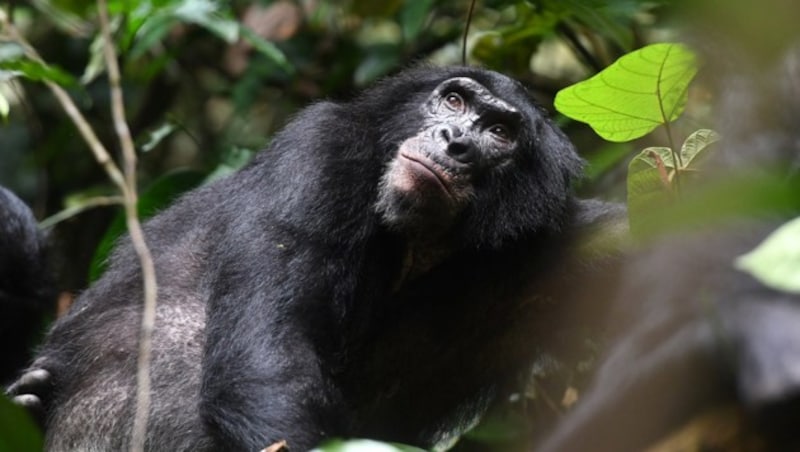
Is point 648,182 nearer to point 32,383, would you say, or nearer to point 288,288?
point 288,288

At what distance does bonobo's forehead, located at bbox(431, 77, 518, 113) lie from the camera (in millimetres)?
4180

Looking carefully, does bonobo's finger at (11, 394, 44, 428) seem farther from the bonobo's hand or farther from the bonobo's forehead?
the bonobo's forehead

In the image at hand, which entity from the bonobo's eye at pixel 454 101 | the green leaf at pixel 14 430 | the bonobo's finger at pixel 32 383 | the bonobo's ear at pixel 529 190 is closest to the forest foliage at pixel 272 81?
the green leaf at pixel 14 430

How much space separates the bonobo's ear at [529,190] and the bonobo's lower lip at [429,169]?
0.51 ft

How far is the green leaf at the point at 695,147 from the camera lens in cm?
345

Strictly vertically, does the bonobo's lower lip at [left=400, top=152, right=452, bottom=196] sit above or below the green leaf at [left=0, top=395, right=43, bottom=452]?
below

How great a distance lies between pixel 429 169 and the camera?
3.91m

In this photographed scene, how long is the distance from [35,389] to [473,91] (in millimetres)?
2090

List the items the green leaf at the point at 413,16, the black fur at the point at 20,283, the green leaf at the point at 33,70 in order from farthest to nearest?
the green leaf at the point at 413,16 → the black fur at the point at 20,283 → the green leaf at the point at 33,70

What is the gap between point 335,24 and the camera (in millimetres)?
7250

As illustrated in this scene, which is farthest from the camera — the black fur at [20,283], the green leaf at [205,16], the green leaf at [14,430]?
the black fur at [20,283]

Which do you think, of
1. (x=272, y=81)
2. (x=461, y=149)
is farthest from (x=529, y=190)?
(x=272, y=81)

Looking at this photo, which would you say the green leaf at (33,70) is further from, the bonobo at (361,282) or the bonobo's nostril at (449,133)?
the bonobo's nostril at (449,133)

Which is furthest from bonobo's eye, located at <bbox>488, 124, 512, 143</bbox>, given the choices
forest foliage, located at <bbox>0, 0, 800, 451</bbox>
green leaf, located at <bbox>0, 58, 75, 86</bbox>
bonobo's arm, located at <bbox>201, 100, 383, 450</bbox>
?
green leaf, located at <bbox>0, 58, 75, 86</bbox>
